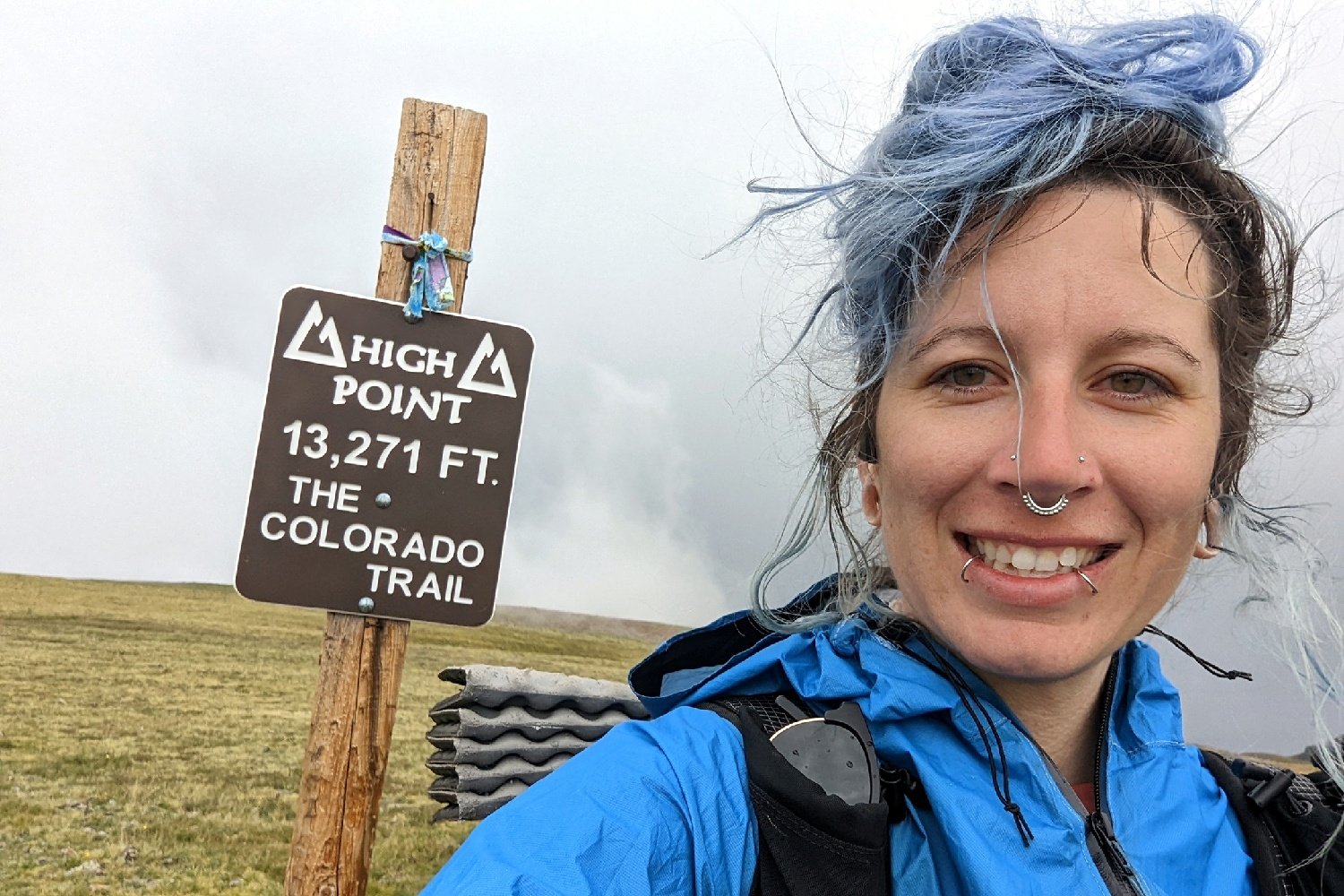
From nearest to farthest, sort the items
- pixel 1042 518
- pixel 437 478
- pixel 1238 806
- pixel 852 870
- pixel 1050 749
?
pixel 852 870, pixel 1042 518, pixel 1050 749, pixel 1238 806, pixel 437 478

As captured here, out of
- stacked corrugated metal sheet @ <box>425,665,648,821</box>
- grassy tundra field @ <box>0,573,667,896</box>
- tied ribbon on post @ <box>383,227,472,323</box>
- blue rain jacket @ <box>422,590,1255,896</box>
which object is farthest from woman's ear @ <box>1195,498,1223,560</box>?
grassy tundra field @ <box>0,573,667,896</box>

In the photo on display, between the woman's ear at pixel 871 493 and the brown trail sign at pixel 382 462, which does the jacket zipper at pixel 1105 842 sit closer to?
the woman's ear at pixel 871 493

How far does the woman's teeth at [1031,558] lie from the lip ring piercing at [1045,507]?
2.4 inches

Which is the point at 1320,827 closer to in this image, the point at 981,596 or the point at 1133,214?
the point at 981,596

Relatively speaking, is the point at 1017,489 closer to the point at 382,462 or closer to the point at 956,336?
the point at 956,336

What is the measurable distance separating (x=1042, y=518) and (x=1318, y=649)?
0.73 meters

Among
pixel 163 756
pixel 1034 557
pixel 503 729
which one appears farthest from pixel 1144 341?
pixel 163 756

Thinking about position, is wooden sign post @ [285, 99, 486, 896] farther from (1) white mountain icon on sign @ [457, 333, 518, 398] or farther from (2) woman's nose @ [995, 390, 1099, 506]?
(2) woman's nose @ [995, 390, 1099, 506]

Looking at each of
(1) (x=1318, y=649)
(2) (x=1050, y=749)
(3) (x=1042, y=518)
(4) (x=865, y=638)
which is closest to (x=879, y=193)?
(3) (x=1042, y=518)

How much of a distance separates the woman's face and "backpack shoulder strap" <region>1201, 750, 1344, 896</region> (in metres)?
0.49

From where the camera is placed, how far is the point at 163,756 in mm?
5098

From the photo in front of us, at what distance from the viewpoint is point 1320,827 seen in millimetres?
1463

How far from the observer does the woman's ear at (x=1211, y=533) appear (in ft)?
4.91

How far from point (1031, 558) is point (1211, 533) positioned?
51 centimetres
